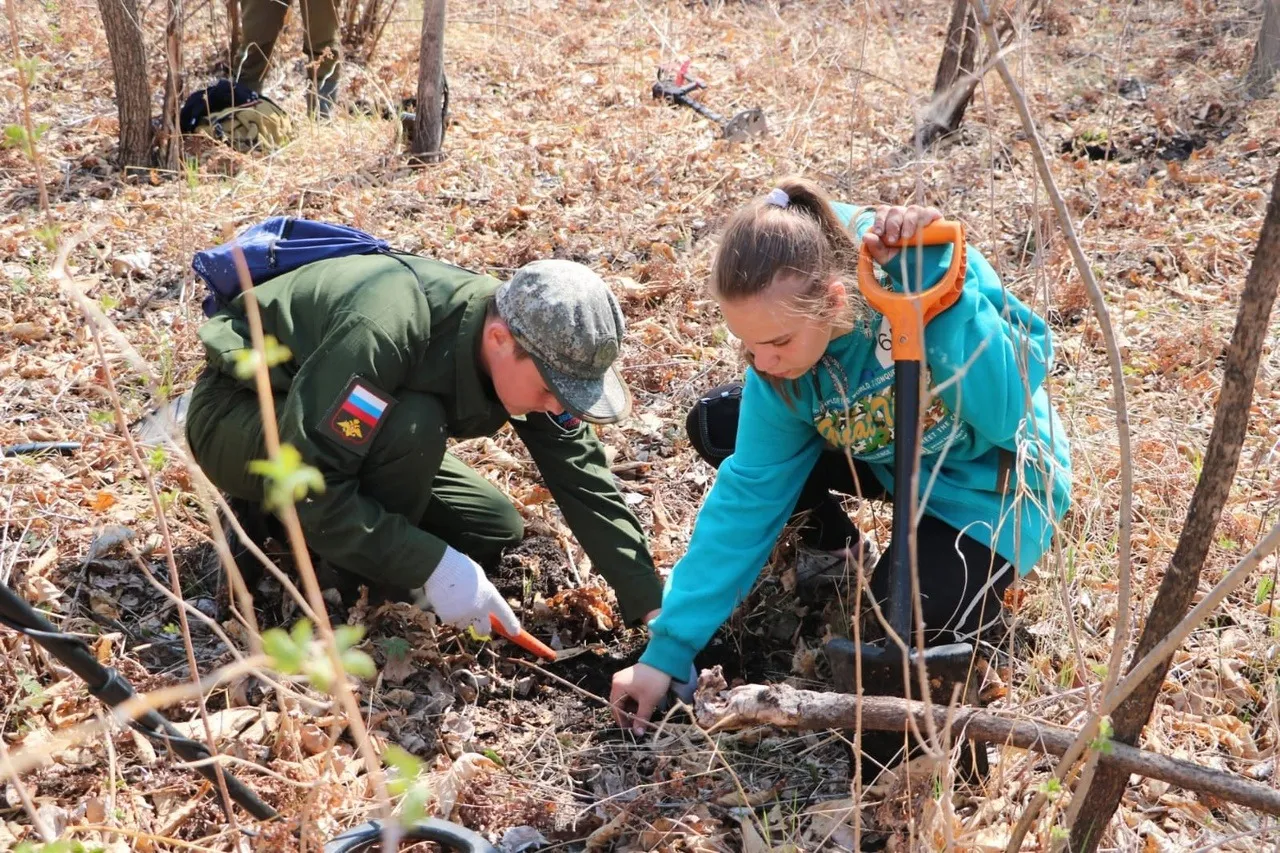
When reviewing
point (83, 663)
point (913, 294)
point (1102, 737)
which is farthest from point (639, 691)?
point (83, 663)

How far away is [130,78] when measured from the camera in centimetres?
491

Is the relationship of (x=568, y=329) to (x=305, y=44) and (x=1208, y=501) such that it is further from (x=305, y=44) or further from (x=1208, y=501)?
(x=305, y=44)

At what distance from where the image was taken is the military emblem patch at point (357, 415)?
98.6 inches

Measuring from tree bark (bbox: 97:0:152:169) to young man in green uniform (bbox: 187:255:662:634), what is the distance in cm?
267

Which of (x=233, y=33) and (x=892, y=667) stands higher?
(x=233, y=33)

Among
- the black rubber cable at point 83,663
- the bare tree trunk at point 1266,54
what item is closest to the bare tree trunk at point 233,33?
the black rubber cable at point 83,663

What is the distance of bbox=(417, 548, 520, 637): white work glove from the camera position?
2.62 metres

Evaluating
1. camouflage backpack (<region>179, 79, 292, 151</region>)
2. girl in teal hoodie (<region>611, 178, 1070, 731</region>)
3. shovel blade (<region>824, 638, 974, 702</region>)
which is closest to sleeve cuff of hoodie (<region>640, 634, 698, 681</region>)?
girl in teal hoodie (<region>611, 178, 1070, 731</region>)

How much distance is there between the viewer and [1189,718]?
2330 mm

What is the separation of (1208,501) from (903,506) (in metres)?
0.62

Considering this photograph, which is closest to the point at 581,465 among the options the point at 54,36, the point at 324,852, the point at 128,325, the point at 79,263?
the point at 324,852

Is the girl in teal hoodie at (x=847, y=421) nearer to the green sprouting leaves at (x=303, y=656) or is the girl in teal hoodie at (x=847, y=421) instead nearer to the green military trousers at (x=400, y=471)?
the green military trousers at (x=400, y=471)

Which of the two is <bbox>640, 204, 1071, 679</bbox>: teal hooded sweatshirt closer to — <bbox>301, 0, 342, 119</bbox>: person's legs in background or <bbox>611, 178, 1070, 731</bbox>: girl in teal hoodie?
<bbox>611, 178, 1070, 731</bbox>: girl in teal hoodie

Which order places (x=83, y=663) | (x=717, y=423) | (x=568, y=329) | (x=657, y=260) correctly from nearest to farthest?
(x=83, y=663) → (x=568, y=329) → (x=717, y=423) → (x=657, y=260)
